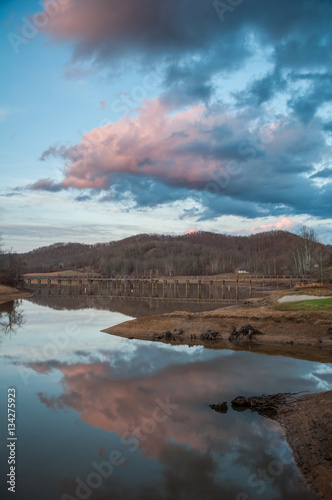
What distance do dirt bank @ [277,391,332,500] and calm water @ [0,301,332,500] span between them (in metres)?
0.29

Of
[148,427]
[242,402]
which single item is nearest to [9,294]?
[148,427]

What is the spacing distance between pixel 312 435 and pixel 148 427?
4725 mm

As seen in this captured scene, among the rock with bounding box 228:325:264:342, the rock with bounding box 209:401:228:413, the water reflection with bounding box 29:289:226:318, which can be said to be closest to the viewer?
the rock with bounding box 209:401:228:413

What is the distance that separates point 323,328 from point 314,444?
48.0 ft

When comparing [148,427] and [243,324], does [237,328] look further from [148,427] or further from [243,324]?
[148,427]

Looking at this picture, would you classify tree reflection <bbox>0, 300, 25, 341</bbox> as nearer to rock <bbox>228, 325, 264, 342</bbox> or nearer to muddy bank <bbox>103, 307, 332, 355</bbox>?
muddy bank <bbox>103, 307, 332, 355</bbox>

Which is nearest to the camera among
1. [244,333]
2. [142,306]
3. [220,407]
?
[220,407]

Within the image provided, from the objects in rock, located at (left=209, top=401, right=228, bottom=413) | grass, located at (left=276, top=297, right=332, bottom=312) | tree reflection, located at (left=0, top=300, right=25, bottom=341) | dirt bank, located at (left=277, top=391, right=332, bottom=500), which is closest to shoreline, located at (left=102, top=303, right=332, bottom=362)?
grass, located at (left=276, top=297, right=332, bottom=312)

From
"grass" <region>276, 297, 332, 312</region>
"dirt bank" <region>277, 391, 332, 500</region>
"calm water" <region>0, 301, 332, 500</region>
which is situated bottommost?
"calm water" <region>0, 301, 332, 500</region>

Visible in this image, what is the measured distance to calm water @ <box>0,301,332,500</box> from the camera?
7676 millimetres

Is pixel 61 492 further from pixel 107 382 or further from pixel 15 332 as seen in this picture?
pixel 15 332

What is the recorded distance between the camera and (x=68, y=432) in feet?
33.4

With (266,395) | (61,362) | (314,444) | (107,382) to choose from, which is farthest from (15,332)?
(314,444)

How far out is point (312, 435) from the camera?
9039 mm
